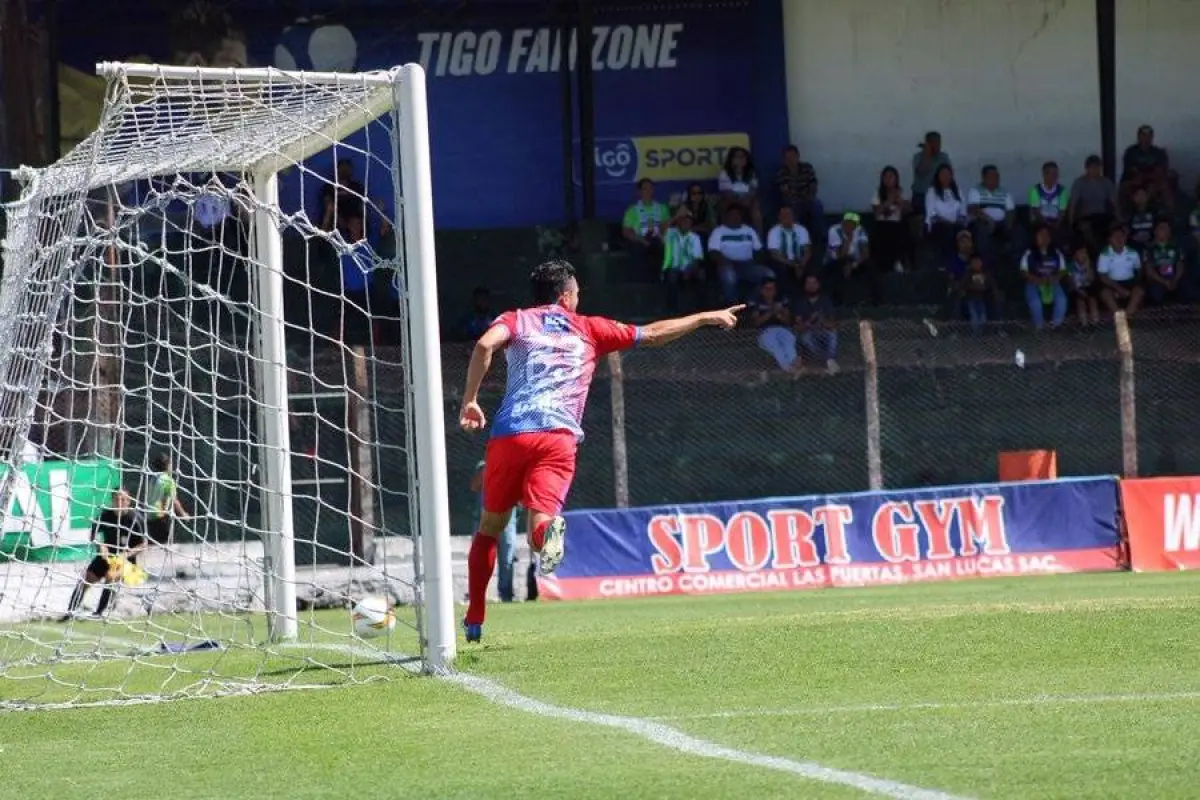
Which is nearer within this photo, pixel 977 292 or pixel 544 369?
pixel 544 369

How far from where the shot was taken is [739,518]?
829 inches

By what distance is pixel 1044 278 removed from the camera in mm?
26094

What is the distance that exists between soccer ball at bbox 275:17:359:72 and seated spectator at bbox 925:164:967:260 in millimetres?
8734

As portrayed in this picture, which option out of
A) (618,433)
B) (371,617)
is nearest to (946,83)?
(618,433)

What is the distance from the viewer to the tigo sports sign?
2916 cm

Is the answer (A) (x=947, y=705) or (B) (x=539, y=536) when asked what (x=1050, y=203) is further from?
(A) (x=947, y=705)

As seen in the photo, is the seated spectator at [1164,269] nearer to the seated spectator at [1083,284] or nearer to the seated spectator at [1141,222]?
the seated spectator at [1141,222]

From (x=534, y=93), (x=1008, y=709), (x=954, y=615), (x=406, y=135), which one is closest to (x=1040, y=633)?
(x=954, y=615)

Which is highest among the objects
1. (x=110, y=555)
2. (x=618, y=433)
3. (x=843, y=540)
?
(x=618, y=433)

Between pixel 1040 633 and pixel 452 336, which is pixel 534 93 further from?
pixel 1040 633

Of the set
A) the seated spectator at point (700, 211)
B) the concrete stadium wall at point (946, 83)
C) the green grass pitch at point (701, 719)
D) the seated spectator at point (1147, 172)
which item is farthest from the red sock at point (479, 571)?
the concrete stadium wall at point (946, 83)

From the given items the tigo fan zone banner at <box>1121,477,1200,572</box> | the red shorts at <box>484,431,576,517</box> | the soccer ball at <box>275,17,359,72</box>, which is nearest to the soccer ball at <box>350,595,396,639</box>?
the red shorts at <box>484,431,576,517</box>

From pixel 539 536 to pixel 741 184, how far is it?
17625mm

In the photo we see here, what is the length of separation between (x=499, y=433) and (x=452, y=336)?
15.5 metres
